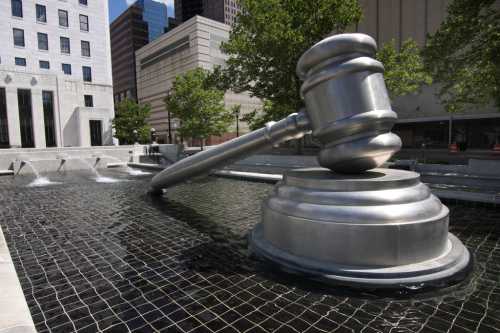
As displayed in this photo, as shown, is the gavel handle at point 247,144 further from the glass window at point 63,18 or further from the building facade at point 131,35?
the building facade at point 131,35

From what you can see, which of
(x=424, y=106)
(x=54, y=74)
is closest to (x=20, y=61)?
(x=54, y=74)

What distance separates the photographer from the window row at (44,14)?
106 ft

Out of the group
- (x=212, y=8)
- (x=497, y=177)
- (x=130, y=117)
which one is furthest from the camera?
(x=212, y=8)

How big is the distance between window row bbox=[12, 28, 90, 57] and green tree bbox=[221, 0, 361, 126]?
30113 mm

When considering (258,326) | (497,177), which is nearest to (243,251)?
(258,326)

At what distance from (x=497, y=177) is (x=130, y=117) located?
118ft

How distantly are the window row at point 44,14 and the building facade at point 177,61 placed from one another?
1613cm

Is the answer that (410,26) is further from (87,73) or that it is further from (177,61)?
(177,61)

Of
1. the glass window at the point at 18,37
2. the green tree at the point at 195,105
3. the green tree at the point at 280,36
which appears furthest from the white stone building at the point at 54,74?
the green tree at the point at 280,36

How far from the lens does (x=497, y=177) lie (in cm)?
823

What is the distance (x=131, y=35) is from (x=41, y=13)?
256 feet

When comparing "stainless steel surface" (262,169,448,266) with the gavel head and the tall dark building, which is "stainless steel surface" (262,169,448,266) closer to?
the gavel head

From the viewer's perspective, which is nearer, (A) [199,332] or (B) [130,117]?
Answer: (A) [199,332]

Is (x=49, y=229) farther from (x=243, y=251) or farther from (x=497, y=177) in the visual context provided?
(x=497, y=177)
